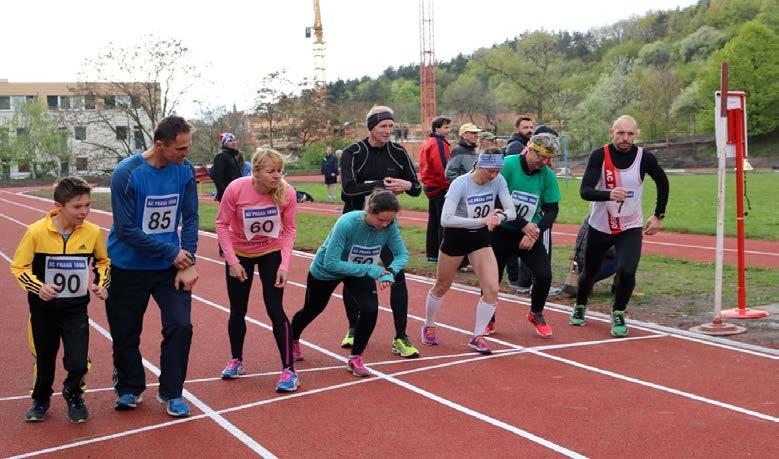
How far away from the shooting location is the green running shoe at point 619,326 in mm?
8141

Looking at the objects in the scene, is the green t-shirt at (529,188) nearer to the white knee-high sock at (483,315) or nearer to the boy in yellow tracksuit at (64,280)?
the white knee-high sock at (483,315)

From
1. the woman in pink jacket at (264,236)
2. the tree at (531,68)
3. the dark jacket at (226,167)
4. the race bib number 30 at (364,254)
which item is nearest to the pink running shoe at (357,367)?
the woman in pink jacket at (264,236)

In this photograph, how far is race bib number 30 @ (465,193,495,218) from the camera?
7582 millimetres

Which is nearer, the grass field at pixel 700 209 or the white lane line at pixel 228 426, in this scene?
the white lane line at pixel 228 426

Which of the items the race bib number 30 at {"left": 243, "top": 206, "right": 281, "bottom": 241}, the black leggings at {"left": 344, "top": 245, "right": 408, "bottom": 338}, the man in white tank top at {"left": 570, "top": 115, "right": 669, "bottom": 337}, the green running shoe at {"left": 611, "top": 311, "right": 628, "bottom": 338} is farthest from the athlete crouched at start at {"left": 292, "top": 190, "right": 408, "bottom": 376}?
the green running shoe at {"left": 611, "top": 311, "right": 628, "bottom": 338}

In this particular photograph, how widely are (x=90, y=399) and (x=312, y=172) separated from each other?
179ft

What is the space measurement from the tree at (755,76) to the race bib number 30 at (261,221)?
6635 cm

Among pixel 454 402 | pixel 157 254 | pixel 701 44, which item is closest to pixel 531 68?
A: pixel 701 44

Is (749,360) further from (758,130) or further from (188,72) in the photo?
(758,130)

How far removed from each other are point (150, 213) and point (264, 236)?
105 cm

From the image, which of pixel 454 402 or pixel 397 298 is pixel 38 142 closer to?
pixel 397 298

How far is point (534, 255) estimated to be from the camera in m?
8.14

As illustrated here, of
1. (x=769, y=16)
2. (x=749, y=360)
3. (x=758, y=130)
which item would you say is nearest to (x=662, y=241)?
(x=749, y=360)

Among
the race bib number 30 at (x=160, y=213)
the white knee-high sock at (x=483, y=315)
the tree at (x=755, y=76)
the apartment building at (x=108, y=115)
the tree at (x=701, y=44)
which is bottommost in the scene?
the white knee-high sock at (x=483, y=315)
